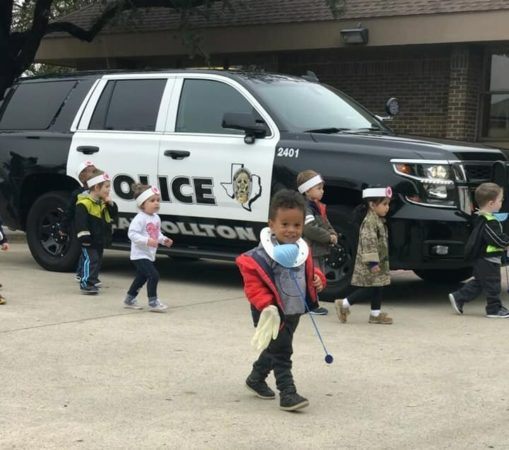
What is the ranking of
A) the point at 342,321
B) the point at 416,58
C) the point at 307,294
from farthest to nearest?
the point at 416,58 < the point at 342,321 < the point at 307,294

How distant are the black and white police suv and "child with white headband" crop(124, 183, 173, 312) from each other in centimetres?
87

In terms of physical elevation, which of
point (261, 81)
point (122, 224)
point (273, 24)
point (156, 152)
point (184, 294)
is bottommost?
point (184, 294)

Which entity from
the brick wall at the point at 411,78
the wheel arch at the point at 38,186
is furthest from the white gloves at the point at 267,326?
the brick wall at the point at 411,78

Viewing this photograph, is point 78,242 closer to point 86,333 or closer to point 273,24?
point 86,333

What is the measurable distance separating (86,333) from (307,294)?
7.53 ft

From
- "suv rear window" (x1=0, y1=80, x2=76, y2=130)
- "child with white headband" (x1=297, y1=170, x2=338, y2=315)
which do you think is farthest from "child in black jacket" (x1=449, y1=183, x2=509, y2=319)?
"suv rear window" (x1=0, y1=80, x2=76, y2=130)

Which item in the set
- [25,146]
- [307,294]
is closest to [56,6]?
[25,146]

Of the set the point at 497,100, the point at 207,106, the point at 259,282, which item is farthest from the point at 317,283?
the point at 497,100

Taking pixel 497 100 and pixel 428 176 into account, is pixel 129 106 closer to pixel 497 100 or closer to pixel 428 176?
pixel 428 176

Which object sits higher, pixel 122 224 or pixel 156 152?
pixel 156 152

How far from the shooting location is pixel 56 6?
26500mm

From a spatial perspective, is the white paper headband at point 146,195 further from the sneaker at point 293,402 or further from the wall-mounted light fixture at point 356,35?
the wall-mounted light fixture at point 356,35

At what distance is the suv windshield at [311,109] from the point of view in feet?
27.8

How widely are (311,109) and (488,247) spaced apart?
7.39ft
